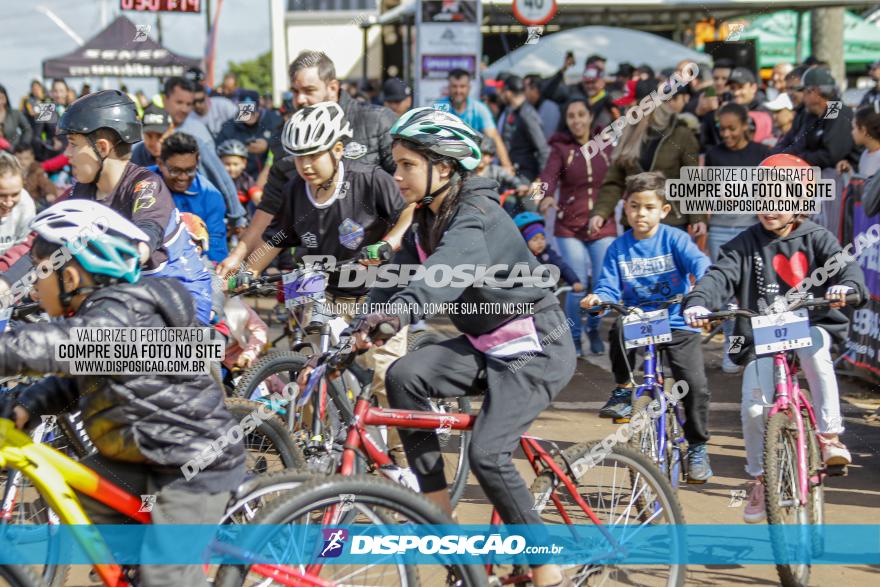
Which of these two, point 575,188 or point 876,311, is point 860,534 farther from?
point 575,188

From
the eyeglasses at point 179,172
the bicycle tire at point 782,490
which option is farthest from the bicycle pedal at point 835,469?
the eyeglasses at point 179,172

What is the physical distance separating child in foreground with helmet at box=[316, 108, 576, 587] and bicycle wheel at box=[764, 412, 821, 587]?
1085mm

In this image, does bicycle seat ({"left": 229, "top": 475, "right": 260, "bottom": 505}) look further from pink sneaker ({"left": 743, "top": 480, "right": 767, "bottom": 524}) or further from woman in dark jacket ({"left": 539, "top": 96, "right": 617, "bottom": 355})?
woman in dark jacket ({"left": 539, "top": 96, "right": 617, "bottom": 355})

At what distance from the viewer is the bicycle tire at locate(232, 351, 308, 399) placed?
18.7 feet

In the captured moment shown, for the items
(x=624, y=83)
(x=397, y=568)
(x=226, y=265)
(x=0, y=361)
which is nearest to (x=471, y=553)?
(x=397, y=568)

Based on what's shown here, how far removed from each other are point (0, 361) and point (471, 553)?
157 cm

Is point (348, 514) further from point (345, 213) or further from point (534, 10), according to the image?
point (534, 10)

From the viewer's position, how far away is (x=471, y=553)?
3.67 metres

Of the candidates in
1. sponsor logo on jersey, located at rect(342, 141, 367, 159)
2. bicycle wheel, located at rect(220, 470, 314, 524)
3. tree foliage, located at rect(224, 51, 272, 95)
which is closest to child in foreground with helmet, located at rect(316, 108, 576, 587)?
bicycle wheel, located at rect(220, 470, 314, 524)

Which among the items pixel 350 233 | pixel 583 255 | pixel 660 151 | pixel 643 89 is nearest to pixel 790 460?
pixel 350 233

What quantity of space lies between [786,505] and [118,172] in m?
3.38

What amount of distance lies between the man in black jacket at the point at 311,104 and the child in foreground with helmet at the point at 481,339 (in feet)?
6.16

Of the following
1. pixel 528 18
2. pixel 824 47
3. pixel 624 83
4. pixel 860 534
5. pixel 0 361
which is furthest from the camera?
pixel 824 47

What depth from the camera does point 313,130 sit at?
557 cm
